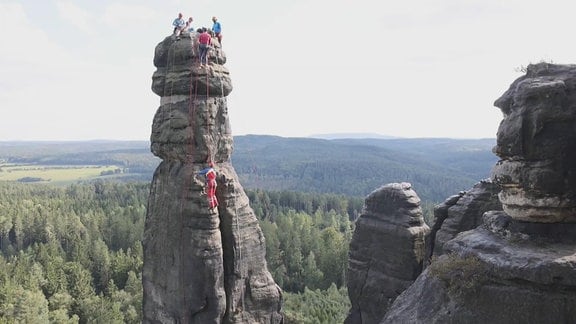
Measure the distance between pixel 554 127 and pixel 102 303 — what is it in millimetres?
58044

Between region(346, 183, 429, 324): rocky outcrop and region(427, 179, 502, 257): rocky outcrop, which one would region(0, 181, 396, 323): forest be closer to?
region(346, 183, 429, 324): rocky outcrop

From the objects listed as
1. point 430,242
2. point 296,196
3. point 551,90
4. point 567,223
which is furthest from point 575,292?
point 296,196

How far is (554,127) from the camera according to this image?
12656 millimetres

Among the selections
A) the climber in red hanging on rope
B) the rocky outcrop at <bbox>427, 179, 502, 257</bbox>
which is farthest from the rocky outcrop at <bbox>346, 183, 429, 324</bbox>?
the climber in red hanging on rope

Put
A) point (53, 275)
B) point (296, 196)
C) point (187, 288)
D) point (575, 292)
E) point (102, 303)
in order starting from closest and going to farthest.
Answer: point (575, 292) → point (187, 288) → point (102, 303) → point (53, 275) → point (296, 196)


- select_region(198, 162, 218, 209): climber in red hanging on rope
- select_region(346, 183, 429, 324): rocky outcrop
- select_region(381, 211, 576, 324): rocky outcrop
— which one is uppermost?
select_region(198, 162, 218, 209): climber in red hanging on rope

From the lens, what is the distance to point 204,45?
73.3 feet

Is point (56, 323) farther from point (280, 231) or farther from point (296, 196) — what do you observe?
point (296, 196)

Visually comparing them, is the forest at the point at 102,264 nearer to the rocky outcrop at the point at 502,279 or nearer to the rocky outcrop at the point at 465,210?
the rocky outcrop at the point at 465,210

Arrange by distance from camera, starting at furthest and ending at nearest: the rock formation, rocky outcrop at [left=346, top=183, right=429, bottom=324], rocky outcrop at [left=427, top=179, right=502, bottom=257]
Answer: rocky outcrop at [left=346, top=183, right=429, bottom=324] → rocky outcrop at [left=427, top=179, right=502, bottom=257] → the rock formation

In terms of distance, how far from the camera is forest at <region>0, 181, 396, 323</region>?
55.9 metres

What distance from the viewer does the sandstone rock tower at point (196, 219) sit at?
71.6ft

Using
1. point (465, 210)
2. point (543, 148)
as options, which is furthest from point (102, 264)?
point (543, 148)

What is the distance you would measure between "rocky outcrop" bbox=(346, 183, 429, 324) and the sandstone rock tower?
19.3 feet
